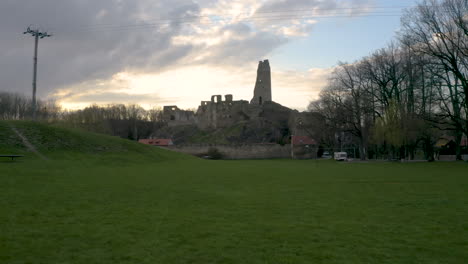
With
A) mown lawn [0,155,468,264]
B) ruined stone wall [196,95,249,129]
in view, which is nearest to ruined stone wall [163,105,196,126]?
ruined stone wall [196,95,249,129]

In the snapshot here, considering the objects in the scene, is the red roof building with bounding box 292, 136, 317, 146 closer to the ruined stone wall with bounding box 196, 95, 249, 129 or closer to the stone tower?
the ruined stone wall with bounding box 196, 95, 249, 129

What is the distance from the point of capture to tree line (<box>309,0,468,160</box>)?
123 feet

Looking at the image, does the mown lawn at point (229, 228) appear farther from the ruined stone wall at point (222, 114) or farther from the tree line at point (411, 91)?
the ruined stone wall at point (222, 114)

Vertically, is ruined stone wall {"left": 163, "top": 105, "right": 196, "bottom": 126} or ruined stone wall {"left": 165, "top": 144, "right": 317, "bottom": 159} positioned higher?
ruined stone wall {"left": 163, "top": 105, "right": 196, "bottom": 126}

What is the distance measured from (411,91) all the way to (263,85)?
7298cm

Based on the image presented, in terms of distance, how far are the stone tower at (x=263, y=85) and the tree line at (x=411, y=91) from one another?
54.3 metres

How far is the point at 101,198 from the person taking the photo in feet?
41.8

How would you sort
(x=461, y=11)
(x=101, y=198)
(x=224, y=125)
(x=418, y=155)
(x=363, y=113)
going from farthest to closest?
(x=224, y=125), (x=418, y=155), (x=363, y=113), (x=461, y=11), (x=101, y=198)

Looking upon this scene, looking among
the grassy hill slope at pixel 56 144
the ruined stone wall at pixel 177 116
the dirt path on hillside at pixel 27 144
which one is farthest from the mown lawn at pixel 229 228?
the ruined stone wall at pixel 177 116

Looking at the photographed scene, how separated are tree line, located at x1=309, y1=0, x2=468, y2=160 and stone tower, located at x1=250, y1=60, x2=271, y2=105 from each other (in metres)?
54.3

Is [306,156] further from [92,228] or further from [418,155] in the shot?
[92,228]

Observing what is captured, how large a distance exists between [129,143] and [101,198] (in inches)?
1479

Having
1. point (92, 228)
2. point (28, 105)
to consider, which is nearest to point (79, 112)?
point (28, 105)

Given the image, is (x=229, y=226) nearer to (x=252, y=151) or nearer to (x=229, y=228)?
(x=229, y=228)
